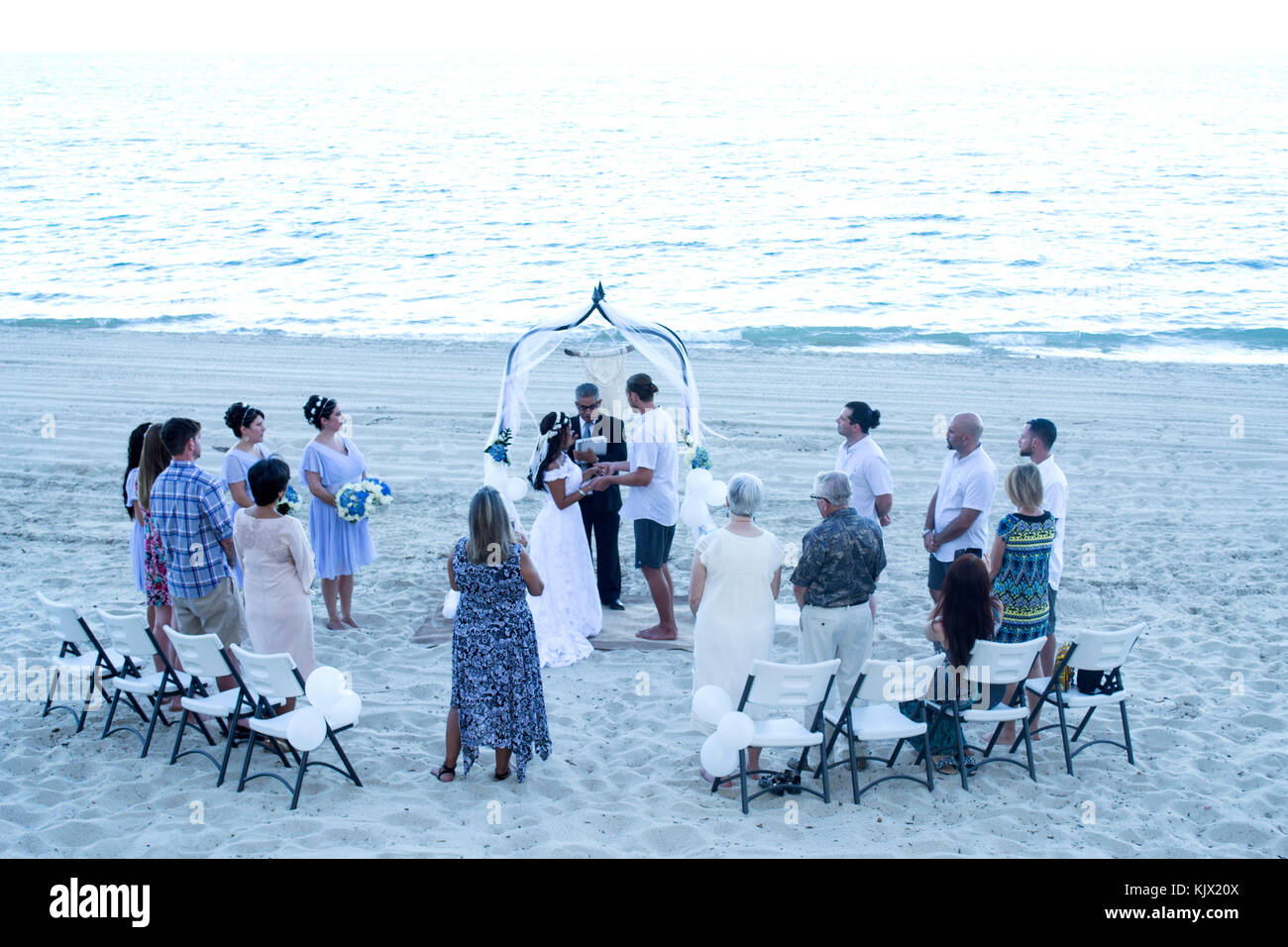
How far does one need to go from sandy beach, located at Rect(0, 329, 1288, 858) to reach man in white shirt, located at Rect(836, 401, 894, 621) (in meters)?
1.19

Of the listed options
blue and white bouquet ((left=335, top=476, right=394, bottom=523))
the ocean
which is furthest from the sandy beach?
the ocean

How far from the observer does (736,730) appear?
17.4 ft

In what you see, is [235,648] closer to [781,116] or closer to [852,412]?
[852,412]

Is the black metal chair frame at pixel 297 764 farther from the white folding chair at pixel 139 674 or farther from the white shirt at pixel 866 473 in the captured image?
the white shirt at pixel 866 473

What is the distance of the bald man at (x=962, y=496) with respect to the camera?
6.96 metres

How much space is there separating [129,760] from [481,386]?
439 inches

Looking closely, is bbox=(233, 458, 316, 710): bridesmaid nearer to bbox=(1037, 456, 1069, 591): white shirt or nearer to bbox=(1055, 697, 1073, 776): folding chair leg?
bbox=(1055, 697, 1073, 776): folding chair leg

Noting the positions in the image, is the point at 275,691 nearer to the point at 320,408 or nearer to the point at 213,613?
the point at 213,613

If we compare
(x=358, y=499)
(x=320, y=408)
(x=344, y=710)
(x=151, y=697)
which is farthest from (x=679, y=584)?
(x=151, y=697)

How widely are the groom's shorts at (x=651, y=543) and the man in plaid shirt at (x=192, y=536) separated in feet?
9.75

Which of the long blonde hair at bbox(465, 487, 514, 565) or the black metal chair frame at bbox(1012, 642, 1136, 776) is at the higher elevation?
the long blonde hair at bbox(465, 487, 514, 565)

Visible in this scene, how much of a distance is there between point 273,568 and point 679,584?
13.5 feet

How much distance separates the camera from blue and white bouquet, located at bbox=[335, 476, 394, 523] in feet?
25.7

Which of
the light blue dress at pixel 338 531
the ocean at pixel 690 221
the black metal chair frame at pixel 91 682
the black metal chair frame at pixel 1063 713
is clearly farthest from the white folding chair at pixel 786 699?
the ocean at pixel 690 221
